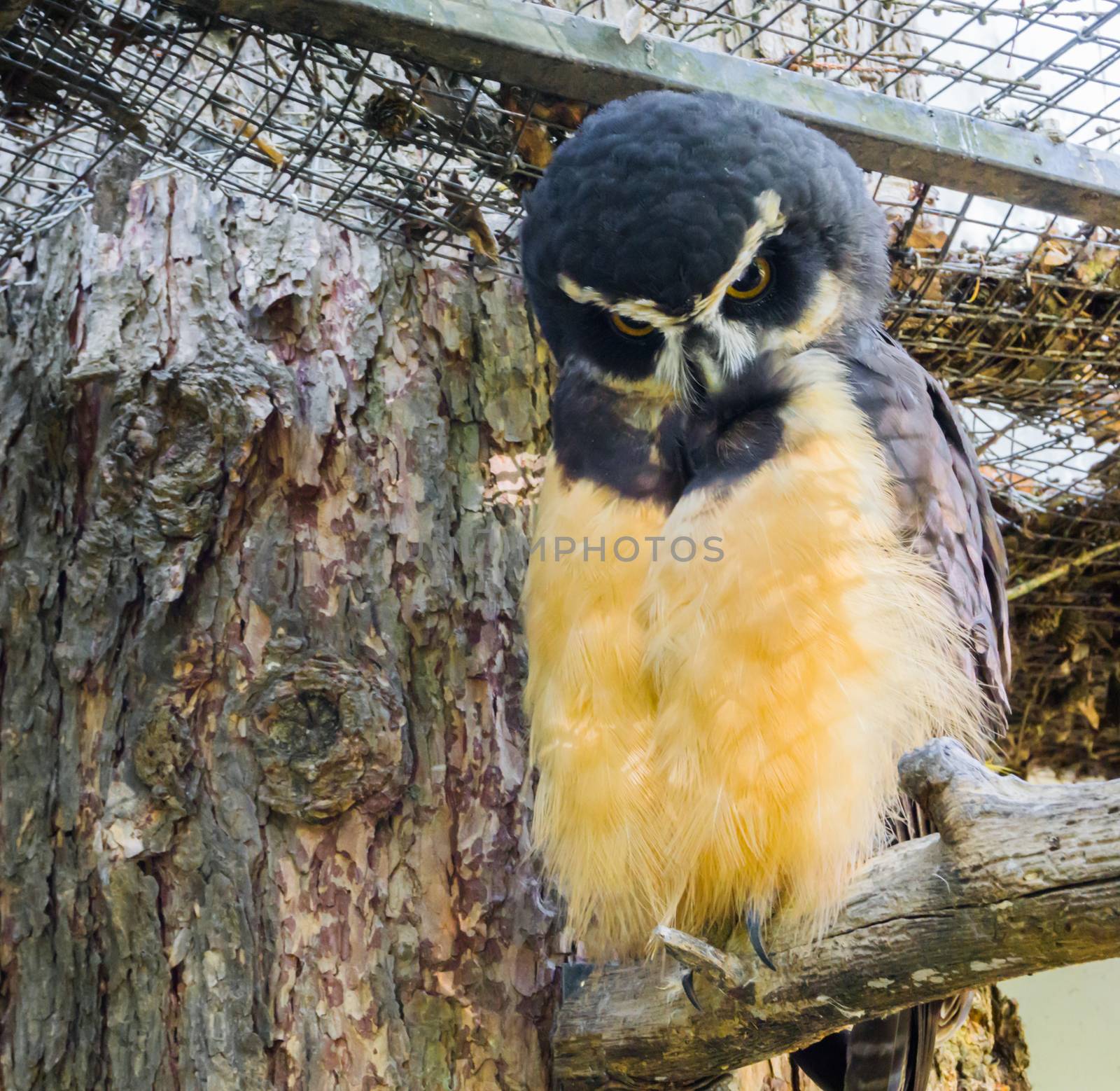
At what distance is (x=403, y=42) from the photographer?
1.88 meters

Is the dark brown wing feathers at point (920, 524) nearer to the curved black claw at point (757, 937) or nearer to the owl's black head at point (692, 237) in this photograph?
the owl's black head at point (692, 237)

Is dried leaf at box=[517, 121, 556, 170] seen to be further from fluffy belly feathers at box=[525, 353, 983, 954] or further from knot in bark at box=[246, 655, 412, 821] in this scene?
knot in bark at box=[246, 655, 412, 821]

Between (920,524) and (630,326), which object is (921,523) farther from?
(630,326)

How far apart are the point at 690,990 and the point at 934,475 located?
1.00 metres

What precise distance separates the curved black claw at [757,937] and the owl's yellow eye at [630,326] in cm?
97

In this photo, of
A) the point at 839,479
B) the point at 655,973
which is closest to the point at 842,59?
the point at 839,479

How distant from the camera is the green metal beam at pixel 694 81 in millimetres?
1849

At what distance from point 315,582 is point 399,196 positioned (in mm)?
801

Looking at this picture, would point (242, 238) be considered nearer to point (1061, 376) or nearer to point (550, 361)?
point (550, 361)

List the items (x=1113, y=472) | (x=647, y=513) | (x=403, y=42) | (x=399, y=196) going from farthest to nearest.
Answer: (x=1113, y=472) → (x=399, y=196) → (x=647, y=513) → (x=403, y=42)

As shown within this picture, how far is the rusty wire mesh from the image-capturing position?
6.64ft

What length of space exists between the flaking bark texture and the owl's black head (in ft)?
1.72

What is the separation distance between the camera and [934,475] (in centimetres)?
213

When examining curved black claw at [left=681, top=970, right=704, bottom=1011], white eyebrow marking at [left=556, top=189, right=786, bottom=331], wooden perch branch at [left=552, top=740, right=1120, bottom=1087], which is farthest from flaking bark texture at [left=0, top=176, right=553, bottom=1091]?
white eyebrow marking at [left=556, top=189, right=786, bottom=331]
